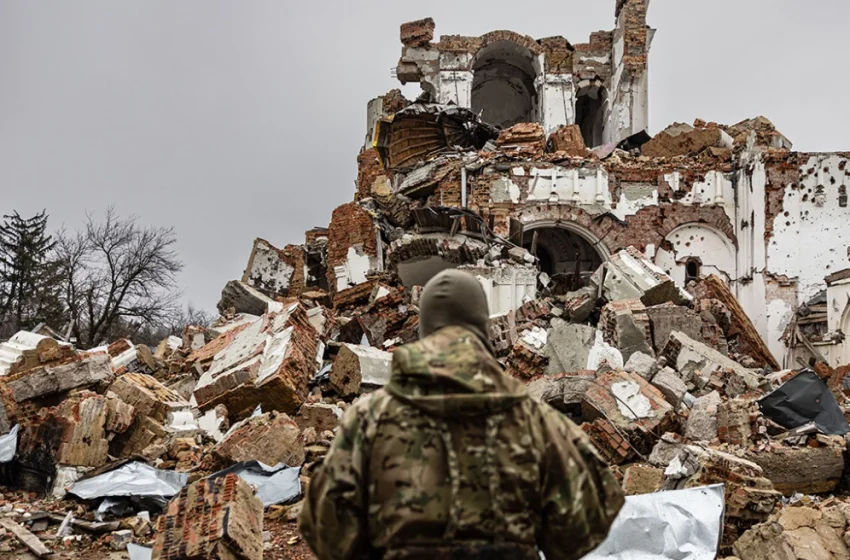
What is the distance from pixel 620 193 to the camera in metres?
16.6

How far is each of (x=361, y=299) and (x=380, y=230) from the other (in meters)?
3.57

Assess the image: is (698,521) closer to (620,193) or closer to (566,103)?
(620,193)

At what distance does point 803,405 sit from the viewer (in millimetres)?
6781

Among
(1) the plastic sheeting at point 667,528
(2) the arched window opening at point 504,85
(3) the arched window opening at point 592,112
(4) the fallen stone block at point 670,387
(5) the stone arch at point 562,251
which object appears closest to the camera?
(1) the plastic sheeting at point 667,528

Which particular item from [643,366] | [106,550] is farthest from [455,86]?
[106,550]

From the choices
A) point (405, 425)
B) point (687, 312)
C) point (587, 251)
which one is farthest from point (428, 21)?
point (405, 425)

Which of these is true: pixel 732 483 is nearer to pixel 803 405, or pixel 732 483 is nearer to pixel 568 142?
pixel 803 405

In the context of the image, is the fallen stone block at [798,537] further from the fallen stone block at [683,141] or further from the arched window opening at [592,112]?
the arched window opening at [592,112]

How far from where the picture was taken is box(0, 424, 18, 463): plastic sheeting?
6.51 meters

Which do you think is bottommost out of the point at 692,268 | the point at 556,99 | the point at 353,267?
the point at 353,267

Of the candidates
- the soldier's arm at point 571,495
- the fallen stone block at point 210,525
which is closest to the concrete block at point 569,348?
the fallen stone block at point 210,525

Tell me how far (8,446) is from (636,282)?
31.3 ft

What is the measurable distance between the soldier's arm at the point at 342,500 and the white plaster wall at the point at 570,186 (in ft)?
48.6

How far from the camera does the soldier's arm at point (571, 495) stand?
1856mm
